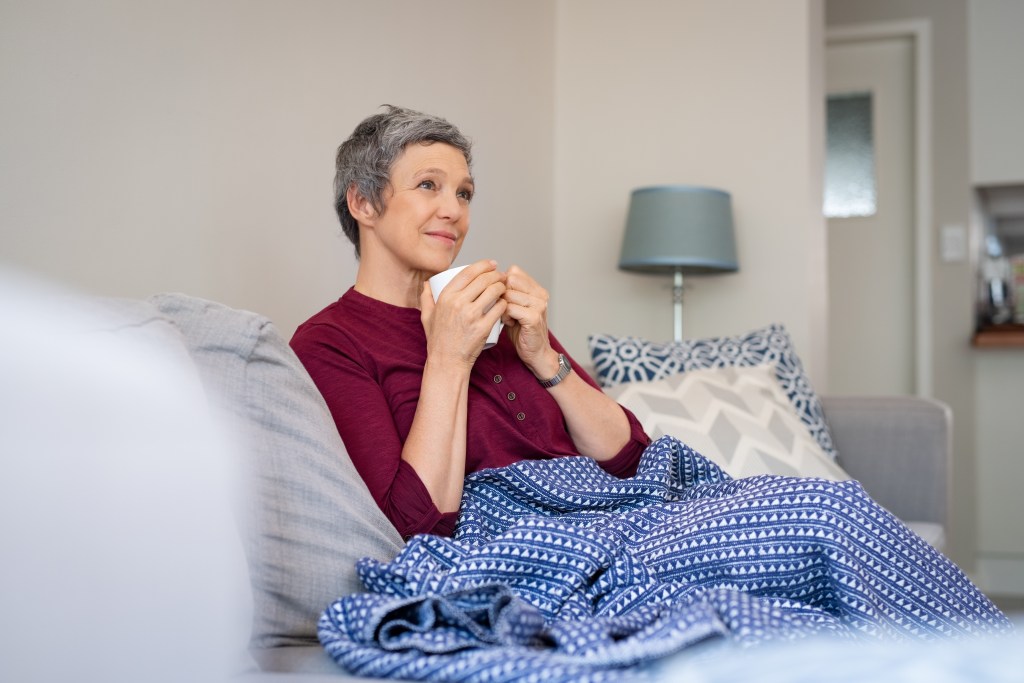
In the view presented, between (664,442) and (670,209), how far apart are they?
1757mm

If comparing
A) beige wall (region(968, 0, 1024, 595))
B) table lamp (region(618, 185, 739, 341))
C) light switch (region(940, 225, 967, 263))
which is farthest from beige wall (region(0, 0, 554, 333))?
beige wall (region(968, 0, 1024, 595))

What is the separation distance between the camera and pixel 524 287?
62.2 inches

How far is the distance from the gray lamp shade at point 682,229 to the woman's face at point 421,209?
155cm

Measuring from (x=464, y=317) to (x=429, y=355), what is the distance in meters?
0.08

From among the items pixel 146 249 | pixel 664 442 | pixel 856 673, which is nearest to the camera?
pixel 856 673

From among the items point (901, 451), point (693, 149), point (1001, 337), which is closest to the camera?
point (901, 451)

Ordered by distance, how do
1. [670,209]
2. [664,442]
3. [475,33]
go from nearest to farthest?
[664,442], [475,33], [670,209]

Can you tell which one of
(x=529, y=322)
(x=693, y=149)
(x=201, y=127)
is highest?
(x=693, y=149)

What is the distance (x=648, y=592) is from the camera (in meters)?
1.05

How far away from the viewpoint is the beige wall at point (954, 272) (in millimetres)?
4262

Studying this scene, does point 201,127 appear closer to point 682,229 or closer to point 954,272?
point 682,229

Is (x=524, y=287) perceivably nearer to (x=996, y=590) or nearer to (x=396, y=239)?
(x=396, y=239)

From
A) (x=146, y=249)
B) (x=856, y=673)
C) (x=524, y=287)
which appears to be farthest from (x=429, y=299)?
(x=856, y=673)

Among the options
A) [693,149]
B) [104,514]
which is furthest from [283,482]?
[693,149]
